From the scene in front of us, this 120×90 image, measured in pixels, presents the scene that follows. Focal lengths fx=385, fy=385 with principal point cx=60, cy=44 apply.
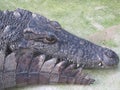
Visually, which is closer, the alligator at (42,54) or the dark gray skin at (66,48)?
the alligator at (42,54)

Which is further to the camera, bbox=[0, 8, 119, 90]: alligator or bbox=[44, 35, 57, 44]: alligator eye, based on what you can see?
bbox=[44, 35, 57, 44]: alligator eye

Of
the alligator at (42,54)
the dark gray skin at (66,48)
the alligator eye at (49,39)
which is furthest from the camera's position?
the alligator eye at (49,39)

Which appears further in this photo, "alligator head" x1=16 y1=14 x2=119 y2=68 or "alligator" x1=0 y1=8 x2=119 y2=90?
"alligator head" x1=16 y1=14 x2=119 y2=68

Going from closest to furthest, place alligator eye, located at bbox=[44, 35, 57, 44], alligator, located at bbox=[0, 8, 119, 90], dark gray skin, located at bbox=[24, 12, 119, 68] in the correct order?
alligator, located at bbox=[0, 8, 119, 90]
dark gray skin, located at bbox=[24, 12, 119, 68]
alligator eye, located at bbox=[44, 35, 57, 44]

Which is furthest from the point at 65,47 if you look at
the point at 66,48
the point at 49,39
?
the point at 49,39

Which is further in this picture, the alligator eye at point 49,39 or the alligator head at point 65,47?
the alligator eye at point 49,39

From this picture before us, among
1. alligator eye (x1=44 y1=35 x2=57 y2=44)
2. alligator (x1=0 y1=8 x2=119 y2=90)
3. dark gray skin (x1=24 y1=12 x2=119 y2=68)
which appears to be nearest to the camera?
alligator (x1=0 y1=8 x2=119 y2=90)

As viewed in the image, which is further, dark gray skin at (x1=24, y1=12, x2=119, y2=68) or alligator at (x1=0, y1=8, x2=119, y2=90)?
dark gray skin at (x1=24, y1=12, x2=119, y2=68)

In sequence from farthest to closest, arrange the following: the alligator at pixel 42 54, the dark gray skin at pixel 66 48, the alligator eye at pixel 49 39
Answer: the alligator eye at pixel 49 39 → the dark gray skin at pixel 66 48 → the alligator at pixel 42 54
